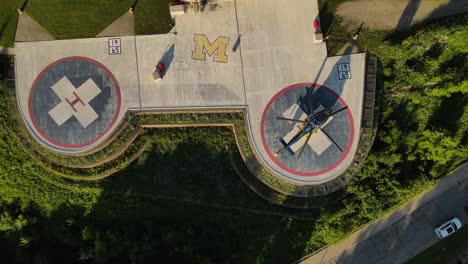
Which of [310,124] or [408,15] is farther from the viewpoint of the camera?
[408,15]

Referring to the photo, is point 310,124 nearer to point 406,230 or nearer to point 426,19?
point 406,230

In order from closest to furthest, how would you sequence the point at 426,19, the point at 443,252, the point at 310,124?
the point at 310,124 → the point at 426,19 → the point at 443,252

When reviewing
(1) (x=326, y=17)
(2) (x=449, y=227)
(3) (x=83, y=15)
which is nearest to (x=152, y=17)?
(3) (x=83, y=15)

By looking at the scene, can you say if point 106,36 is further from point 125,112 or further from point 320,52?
point 320,52

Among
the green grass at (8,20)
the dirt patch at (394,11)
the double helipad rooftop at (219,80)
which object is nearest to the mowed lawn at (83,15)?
the green grass at (8,20)

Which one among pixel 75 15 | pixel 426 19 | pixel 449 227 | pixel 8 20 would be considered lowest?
pixel 449 227

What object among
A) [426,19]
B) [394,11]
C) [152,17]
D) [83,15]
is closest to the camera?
[426,19]

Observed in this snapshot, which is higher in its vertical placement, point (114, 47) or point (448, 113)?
point (114, 47)

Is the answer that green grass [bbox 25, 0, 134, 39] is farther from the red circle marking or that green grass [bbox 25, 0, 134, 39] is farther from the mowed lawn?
the red circle marking
